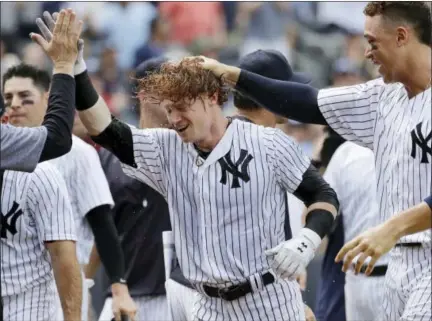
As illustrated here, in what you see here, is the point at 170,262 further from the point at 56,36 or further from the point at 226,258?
the point at 56,36

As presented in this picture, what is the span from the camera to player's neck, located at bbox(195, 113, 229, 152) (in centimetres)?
563

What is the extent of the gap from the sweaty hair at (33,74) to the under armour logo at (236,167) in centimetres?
257

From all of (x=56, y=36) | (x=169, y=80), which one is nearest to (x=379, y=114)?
(x=169, y=80)

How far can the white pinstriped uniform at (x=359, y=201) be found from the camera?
8562 millimetres

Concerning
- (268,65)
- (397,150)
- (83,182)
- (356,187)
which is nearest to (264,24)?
(356,187)

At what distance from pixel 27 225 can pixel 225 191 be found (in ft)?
3.62

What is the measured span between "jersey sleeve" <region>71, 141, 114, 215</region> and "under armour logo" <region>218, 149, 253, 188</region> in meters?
1.99

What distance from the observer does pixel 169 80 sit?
18.1 ft

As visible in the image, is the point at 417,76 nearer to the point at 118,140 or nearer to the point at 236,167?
the point at 236,167

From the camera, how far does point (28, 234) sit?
6.14 metres

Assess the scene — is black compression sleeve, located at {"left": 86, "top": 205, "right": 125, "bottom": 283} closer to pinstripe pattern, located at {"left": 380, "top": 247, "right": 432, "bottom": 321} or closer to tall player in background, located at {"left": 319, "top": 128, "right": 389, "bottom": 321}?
tall player in background, located at {"left": 319, "top": 128, "right": 389, "bottom": 321}

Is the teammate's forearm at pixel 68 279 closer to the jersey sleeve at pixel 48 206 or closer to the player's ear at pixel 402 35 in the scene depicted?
the jersey sleeve at pixel 48 206

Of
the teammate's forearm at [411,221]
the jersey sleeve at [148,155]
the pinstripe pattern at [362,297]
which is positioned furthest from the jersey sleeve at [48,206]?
the pinstripe pattern at [362,297]

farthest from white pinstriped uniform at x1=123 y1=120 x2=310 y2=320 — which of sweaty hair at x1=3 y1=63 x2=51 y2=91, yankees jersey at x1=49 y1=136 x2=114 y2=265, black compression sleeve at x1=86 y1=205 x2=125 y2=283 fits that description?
sweaty hair at x1=3 y1=63 x2=51 y2=91
